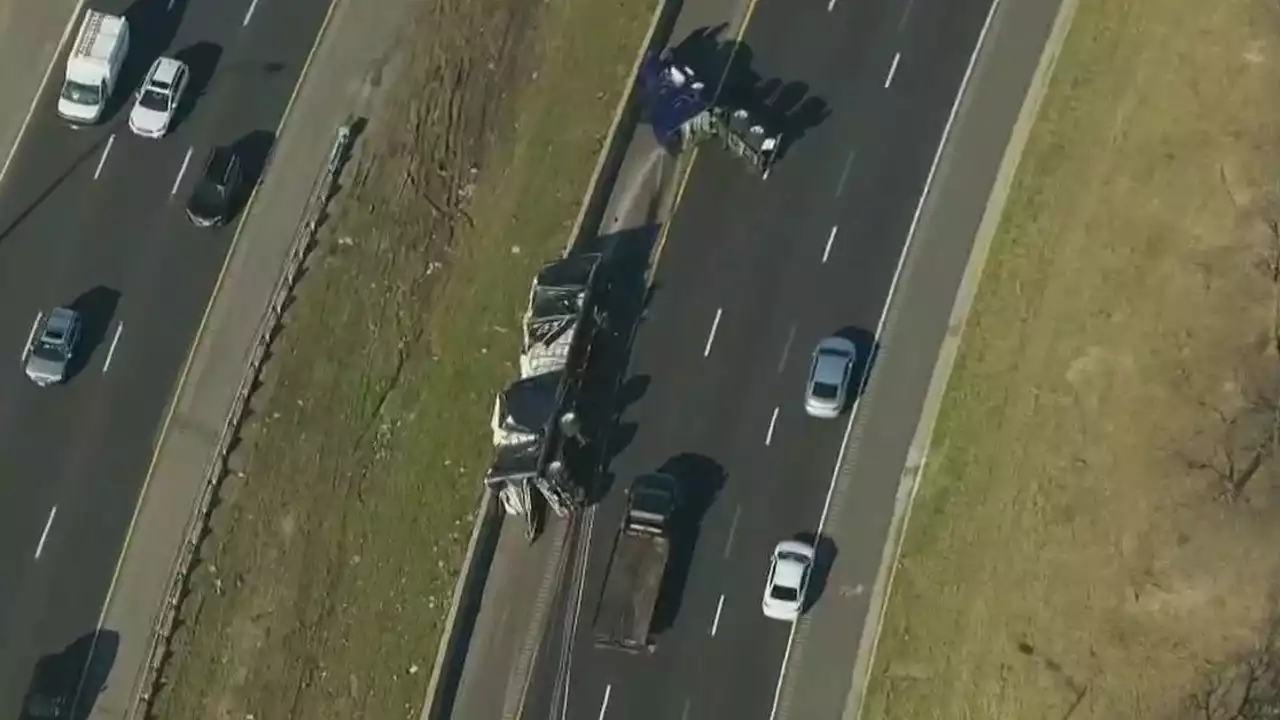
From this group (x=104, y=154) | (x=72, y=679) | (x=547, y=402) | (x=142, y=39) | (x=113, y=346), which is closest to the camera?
(x=72, y=679)

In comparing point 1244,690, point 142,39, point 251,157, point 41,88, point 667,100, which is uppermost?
point 667,100

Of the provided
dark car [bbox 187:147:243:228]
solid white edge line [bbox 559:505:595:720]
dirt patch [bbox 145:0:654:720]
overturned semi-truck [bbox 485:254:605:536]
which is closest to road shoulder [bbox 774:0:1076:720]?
solid white edge line [bbox 559:505:595:720]

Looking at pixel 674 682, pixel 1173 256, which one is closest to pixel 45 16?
pixel 674 682

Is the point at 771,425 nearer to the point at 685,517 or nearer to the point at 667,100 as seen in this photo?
the point at 685,517

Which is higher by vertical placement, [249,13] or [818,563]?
[249,13]

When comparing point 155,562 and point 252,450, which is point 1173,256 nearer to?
point 252,450

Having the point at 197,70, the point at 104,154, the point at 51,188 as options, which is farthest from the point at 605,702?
the point at 197,70
